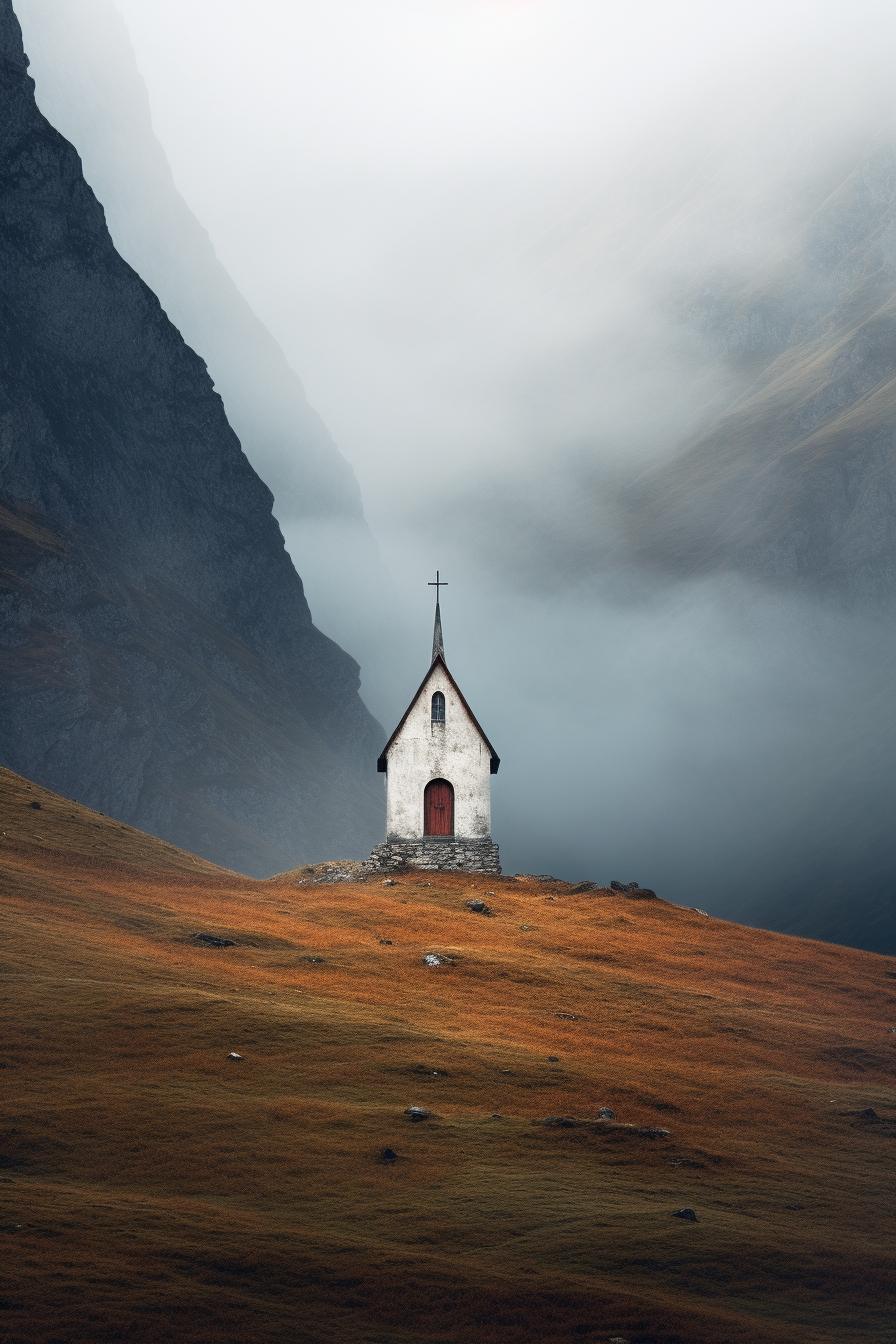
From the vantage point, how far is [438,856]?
59.8 metres

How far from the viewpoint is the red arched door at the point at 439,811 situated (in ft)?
201

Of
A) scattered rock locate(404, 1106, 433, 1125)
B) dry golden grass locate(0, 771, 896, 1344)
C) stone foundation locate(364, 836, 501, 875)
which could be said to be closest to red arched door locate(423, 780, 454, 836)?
stone foundation locate(364, 836, 501, 875)

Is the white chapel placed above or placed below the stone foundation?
above

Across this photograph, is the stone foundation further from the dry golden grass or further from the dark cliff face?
the dark cliff face

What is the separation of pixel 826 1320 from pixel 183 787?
17855 centimetres

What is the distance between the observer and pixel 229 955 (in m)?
35.3

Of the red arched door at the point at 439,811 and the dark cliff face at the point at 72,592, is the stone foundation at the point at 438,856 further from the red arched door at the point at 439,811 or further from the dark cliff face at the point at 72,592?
the dark cliff face at the point at 72,592

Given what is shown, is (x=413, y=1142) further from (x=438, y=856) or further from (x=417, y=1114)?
(x=438, y=856)

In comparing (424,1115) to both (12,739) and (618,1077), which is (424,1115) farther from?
(12,739)

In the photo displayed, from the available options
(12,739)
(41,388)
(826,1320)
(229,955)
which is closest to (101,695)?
(12,739)

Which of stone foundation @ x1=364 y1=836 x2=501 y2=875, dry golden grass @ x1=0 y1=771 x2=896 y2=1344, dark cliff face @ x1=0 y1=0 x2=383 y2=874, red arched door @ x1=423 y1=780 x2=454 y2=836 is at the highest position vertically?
dark cliff face @ x1=0 y1=0 x2=383 y2=874

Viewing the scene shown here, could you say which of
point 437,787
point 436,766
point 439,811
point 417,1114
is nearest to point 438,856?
point 439,811

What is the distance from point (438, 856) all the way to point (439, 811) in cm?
281

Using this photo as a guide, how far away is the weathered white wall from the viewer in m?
61.1
